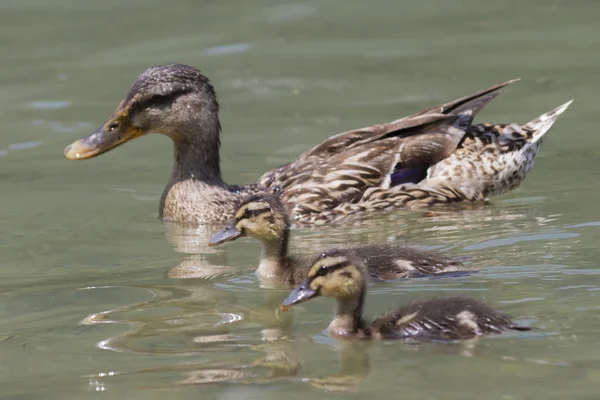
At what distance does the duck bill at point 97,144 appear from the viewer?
9.45 metres

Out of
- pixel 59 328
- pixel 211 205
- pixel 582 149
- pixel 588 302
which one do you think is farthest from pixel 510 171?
pixel 59 328

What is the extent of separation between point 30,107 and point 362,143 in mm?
3699

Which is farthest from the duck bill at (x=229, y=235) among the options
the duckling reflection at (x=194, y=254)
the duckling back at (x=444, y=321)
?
the duckling back at (x=444, y=321)

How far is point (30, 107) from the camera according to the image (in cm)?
1202

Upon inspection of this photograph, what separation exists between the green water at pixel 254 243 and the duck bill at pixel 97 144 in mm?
381

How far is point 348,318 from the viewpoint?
632 centimetres


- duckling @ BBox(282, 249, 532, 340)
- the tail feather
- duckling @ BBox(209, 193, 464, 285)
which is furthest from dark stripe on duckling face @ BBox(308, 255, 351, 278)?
the tail feather

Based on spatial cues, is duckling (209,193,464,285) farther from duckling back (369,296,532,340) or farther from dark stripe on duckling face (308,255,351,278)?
duckling back (369,296,532,340)

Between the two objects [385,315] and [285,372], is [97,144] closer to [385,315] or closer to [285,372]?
[385,315]

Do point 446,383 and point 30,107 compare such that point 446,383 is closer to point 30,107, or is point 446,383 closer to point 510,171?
point 510,171

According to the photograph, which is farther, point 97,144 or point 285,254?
point 97,144

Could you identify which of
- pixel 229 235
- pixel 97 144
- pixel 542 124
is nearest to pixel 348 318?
pixel 229 235

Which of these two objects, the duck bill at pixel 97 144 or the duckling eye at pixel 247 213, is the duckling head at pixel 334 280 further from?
the duck bill at pixel 97 144

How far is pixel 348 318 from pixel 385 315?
18cm
